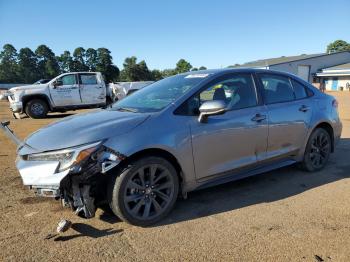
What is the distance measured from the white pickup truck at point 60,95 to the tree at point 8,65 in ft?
225

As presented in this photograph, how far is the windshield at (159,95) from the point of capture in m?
4.05

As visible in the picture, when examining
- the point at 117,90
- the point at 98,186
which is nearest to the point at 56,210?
the point at 98,186

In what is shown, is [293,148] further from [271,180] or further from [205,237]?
[205,237]

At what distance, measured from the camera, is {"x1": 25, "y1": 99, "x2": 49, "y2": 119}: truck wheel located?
1395 cm

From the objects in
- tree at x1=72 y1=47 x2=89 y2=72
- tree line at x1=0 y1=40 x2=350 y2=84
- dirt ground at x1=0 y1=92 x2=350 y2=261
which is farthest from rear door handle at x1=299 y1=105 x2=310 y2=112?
tree at x1=72 y1=47 x2=89 y2=72

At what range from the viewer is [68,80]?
15.1 meters

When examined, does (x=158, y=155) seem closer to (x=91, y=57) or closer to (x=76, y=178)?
(x=76, y=178)

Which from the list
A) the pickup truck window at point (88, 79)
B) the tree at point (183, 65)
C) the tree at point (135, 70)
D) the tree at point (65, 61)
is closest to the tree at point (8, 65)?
the tree at point (65, 61)

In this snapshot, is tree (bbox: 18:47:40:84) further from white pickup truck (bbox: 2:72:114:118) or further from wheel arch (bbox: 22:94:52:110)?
wheel arch (bbox: 22:94:52:110)

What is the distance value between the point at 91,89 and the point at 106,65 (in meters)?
66.9

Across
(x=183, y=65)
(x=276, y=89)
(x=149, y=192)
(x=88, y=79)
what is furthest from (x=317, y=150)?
(x=183, y=65)

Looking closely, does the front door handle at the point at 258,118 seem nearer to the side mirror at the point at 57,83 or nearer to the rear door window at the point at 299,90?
the rear door window at the point at 299,90

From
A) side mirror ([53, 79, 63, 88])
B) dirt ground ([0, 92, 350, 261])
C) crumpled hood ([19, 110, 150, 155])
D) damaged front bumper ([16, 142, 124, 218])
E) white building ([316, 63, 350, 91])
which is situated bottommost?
white building ([316, 63, 350, 91])

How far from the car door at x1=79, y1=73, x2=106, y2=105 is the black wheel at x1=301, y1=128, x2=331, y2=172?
12.0 metres
